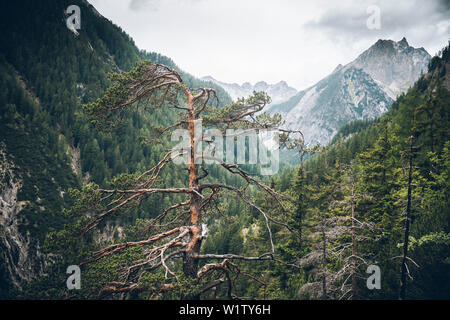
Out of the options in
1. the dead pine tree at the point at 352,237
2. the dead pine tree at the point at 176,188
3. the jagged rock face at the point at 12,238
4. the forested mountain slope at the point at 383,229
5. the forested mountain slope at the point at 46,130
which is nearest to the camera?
the dead pine tree at the point at 176,188


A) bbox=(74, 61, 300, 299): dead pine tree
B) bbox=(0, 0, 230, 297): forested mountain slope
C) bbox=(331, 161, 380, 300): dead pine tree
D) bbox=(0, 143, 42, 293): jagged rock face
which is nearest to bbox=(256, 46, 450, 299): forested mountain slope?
bbox=(331, 161, 380, 300): dead pine tree

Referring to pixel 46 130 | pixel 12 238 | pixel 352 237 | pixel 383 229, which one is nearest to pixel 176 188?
pixel 352 237

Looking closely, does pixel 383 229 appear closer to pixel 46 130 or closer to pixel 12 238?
pixel 12 238

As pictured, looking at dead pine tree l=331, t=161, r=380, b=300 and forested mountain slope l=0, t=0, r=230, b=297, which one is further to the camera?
forested mountain slope l=0, t=0, r=230, b=297

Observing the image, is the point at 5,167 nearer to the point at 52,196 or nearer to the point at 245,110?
the point at 52,196

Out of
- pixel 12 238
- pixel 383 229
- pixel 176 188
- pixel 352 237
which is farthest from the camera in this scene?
pixel 12 238

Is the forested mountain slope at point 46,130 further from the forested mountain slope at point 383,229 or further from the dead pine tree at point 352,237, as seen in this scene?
the dead pine tree at point 352,237

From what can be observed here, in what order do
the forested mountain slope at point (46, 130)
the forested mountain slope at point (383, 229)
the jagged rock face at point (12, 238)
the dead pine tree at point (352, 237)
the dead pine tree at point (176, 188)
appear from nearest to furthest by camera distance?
the dead pine tree at point (176, 188)
the forested mountain slope at point (383, 229)
the dead pine tree at point (352, 237)
the jagged rock face at point (12, 238)
the forested mountain slope at point (46, 130)

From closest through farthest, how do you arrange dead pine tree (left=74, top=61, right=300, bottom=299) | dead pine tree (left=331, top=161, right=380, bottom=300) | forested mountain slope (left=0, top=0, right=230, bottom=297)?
1. dead pine tree (left=74, top=61, right=300, bottom=299)
2. dead pine tree (left=331, top=161, right=380, bottom=300)
3. forested mountain slope (left=0, top=0, right=230, bottom=297)

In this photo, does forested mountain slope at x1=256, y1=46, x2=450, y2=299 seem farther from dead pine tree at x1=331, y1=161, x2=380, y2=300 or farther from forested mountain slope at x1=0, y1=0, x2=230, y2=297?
forested mountain slope at x1=0, y1=0, x2=230, y2=297

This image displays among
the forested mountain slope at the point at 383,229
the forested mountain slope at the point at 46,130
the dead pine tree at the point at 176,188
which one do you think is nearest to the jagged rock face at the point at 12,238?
the forested mountain slope at the point at 46,130

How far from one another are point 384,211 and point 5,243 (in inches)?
2051
